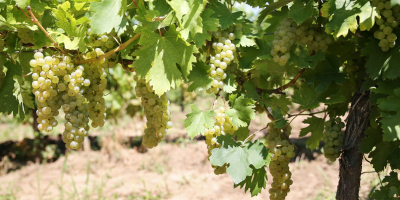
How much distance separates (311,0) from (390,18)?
0.94 ft

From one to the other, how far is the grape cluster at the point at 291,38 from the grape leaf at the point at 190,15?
0.38 m

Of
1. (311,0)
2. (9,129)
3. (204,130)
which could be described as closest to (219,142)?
(204,130)

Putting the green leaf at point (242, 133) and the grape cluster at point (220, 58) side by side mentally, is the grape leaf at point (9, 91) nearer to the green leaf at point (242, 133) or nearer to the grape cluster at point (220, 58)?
the grape cluster at point (220, 58)

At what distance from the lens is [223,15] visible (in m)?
1.27

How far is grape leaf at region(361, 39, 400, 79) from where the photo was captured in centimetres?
120

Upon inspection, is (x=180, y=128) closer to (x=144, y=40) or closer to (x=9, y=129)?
(x=9, y=129)

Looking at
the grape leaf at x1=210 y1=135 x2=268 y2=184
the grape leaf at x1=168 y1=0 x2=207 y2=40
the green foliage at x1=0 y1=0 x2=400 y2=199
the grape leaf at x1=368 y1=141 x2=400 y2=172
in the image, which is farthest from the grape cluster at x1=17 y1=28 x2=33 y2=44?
the grape leaf at x1=368 y1=141 x2=400 y2=172

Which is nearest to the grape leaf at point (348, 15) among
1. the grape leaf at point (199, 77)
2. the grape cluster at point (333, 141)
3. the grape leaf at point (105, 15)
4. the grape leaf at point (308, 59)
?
the grape leaf at point (308, 59)

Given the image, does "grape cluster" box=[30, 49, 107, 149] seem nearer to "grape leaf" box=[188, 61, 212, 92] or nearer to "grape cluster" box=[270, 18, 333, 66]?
"grape leaf" box=[188, 61, 212, 92]

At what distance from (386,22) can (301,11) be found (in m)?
0.31

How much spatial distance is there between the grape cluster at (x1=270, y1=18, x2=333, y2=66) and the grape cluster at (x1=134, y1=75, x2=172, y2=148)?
49 cm

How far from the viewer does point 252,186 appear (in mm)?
1353

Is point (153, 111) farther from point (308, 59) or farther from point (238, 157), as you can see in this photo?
point (308, 59)

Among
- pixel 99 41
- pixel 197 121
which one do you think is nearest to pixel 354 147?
pixel 197 121
